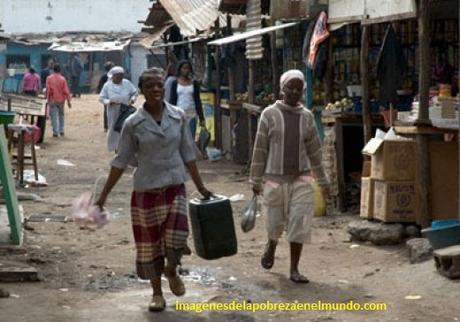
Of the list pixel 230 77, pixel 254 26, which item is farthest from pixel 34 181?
pixel 230 77

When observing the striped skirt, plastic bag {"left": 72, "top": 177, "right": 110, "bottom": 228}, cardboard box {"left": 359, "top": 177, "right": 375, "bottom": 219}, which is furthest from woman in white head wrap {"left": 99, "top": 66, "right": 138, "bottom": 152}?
the striped skirt

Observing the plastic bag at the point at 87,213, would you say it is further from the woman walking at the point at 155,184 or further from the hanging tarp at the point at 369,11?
the hanging tarp at the point at 369,11

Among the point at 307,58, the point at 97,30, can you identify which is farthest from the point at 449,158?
the point at 97,30

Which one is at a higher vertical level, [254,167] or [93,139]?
[254,167]

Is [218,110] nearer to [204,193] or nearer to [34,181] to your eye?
[34,181]

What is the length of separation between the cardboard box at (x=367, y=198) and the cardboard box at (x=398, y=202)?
0.63ft

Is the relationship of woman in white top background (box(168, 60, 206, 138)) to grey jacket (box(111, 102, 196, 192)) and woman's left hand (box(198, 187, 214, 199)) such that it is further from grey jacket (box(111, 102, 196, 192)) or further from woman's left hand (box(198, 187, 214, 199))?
grey jacket (box(111, 102, 196, 192))

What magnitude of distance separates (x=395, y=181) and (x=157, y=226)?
3747mm

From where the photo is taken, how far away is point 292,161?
8.62 metres

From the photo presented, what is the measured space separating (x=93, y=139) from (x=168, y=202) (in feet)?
66.0

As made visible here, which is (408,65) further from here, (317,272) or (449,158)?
(317,272)

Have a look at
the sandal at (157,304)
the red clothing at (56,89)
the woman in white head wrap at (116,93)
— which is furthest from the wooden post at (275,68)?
the red clothing at (56,89)

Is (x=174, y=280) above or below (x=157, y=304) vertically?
above

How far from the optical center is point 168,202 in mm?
7535
